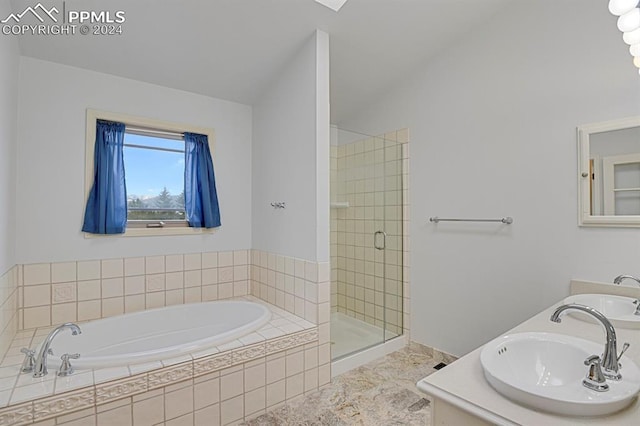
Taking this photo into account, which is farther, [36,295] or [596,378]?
[36,295]

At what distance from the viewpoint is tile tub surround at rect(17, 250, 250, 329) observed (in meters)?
2.20

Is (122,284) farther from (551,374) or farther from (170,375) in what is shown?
(551,374)

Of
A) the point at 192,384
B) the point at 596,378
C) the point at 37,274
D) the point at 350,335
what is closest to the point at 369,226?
the point at 350,335

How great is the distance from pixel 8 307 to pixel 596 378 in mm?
2798

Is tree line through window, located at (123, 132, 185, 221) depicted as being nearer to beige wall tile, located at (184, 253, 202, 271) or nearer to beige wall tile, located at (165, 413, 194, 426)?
beige wall tile, located at (184, 253, 202, 271)

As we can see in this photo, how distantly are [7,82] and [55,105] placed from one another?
47 centimetres

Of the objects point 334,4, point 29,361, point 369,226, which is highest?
point 334,4

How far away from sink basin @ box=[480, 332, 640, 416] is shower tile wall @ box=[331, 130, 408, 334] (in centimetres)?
178

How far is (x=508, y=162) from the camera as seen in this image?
2354 millimetres

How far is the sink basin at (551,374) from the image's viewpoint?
88 cm

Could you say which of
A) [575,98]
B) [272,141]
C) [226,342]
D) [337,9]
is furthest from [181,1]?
[575,98]

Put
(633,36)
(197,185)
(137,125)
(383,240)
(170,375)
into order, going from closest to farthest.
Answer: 1. (633,36)
2. (170,375)
3. (137,125)
4. (197,185)
5. (383,240)

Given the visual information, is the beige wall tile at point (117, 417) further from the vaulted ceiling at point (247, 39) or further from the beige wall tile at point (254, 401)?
the vaulted ceiling at point (247, 39)

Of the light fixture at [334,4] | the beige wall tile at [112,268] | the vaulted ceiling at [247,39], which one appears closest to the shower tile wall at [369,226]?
the vaulted ceiling at [247,39]
